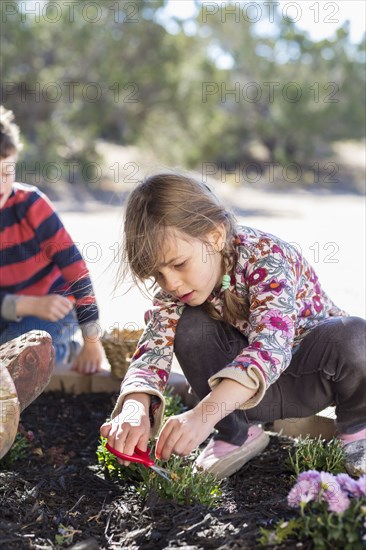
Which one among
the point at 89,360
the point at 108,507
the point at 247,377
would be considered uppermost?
the point at 247,377

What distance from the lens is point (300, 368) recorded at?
2.50 m

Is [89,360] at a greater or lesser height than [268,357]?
lesser

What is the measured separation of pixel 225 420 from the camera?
8.12 feet

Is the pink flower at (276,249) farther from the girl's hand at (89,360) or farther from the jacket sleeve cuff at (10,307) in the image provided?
the jacket sleeve cuff at (10,307)

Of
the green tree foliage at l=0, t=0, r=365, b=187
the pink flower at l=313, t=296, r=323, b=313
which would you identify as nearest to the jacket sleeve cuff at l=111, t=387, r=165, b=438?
the pink flower at l=313, t=296, r=323, b=313

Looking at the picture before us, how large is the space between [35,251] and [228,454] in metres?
1.63

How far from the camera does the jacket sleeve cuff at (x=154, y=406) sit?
2.15 metres

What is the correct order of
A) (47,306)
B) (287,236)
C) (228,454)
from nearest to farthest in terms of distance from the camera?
(228,454), (47,306), (287,236)

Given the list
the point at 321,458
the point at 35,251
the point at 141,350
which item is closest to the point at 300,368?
the point at 321,458

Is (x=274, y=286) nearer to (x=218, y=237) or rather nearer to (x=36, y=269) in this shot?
(x=218, y=237)

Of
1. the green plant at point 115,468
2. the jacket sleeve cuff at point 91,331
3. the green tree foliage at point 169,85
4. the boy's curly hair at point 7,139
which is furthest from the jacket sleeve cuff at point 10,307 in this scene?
the green tree foliage at point 169,85

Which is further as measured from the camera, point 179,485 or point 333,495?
point 179,485

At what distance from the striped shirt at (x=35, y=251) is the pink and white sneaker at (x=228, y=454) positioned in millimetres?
1138

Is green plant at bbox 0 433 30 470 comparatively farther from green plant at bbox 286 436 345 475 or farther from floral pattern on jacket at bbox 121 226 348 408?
green plant at bbox 286 436 345 475
